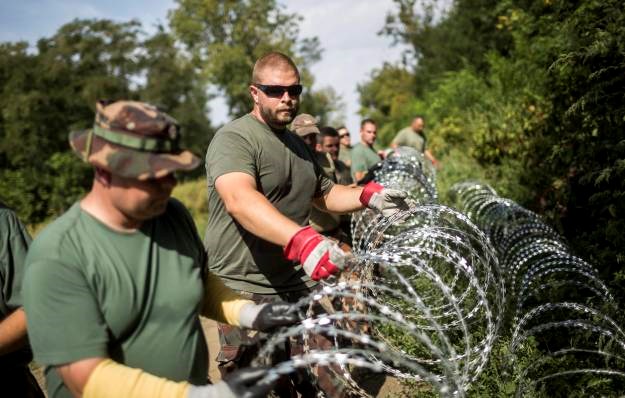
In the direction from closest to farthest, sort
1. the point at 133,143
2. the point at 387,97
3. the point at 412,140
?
the point at 133,143, the point at 412,140, the point at 387,97

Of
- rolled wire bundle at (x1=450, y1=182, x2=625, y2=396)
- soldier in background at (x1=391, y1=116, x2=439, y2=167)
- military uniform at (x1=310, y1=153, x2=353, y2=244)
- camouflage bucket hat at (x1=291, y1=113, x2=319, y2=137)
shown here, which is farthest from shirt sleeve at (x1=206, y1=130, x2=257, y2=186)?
soldier in background at (x1=391, y1=116, x2=439, y2=167)

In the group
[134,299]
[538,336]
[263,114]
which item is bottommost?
[538,336]

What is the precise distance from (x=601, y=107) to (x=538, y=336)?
7.53 feet

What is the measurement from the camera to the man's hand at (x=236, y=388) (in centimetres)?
181

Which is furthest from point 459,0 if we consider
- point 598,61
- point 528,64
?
point 598,61

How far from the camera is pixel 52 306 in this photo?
71.8 inches

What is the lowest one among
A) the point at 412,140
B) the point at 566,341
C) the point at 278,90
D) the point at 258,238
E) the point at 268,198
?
the point at 566,341

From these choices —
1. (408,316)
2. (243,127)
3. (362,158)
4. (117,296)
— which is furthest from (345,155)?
(117,296)

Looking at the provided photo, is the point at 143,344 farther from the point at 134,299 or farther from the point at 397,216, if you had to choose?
the point at 397,216

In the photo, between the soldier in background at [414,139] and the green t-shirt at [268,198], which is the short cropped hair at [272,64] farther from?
the soldier in background at [414,139]

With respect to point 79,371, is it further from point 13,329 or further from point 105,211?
point 13,329

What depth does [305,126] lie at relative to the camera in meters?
6.40

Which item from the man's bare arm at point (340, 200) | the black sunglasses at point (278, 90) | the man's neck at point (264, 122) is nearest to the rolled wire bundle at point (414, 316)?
the man's bare arm at point (340, 200)

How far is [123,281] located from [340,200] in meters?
2.21
